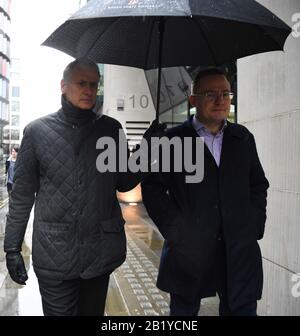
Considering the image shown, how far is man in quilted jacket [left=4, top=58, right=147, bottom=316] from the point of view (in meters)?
2.72

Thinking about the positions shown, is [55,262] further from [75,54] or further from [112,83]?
[112,83]

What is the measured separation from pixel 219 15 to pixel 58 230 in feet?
4.99

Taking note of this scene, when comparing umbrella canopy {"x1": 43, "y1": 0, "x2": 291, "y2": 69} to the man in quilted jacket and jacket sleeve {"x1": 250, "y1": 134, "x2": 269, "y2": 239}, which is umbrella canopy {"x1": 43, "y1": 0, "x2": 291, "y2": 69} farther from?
jacket sleeve {"x1": 250, "y1": 134, "x2": 269, "y2": 239}

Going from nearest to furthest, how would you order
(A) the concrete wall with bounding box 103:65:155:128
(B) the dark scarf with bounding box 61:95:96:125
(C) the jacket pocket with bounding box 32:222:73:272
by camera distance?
(C) the jacket pocket with bounding box 32:222:73:272 → (B) the dark scarf with bounding box 61:95:96:125 → (A) the concrete wall with bounding box 103:65:155:128

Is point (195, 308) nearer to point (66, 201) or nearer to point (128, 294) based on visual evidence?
point (66, 201)

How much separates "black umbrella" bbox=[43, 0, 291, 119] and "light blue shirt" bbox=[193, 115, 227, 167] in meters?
0.31

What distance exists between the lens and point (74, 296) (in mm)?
2826

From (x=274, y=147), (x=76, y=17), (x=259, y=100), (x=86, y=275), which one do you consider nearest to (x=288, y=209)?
(x=274, y=147)

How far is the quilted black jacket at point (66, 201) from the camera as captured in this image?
2.72m

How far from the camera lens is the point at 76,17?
101 inches

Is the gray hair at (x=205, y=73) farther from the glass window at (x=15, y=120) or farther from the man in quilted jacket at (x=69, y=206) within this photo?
the glass window at (x=15, y=120)

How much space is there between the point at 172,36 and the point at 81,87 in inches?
43.0

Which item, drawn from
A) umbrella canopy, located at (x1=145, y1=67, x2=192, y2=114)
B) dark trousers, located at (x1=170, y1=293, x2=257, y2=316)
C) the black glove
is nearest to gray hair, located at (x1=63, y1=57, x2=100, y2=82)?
the black glove

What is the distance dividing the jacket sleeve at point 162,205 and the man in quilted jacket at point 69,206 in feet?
0.75
